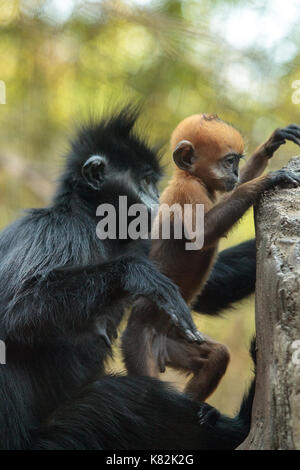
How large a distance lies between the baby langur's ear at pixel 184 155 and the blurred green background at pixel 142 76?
170 cm

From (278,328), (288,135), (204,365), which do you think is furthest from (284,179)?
(204,365)

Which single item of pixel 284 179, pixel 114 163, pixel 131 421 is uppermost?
pixel 114 163

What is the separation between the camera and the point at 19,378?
8.33 ft

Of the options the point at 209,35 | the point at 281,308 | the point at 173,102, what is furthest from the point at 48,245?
the point at 173,102

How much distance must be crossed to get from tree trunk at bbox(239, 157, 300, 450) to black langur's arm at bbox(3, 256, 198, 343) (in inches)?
17.7

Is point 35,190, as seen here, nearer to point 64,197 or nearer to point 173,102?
point 173,102

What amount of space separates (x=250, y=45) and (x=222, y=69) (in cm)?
33

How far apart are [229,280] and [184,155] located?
900 mm

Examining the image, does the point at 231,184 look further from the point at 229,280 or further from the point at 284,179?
the point at 229,280

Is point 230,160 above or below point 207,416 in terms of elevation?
above

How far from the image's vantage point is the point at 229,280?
132 inches

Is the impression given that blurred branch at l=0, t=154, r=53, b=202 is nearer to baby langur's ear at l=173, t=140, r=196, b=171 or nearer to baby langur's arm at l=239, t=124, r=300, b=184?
baby langur's ear at l=173, t=140, r=196, b=171

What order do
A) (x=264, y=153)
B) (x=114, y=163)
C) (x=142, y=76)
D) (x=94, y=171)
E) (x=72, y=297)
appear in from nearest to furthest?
(x=72, y=297)
(x=264, y=153)
(x=94, y=171)
(x=114, y=163)
(x=142, y=76)

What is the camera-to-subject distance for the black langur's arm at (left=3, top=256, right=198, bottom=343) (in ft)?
7.92
